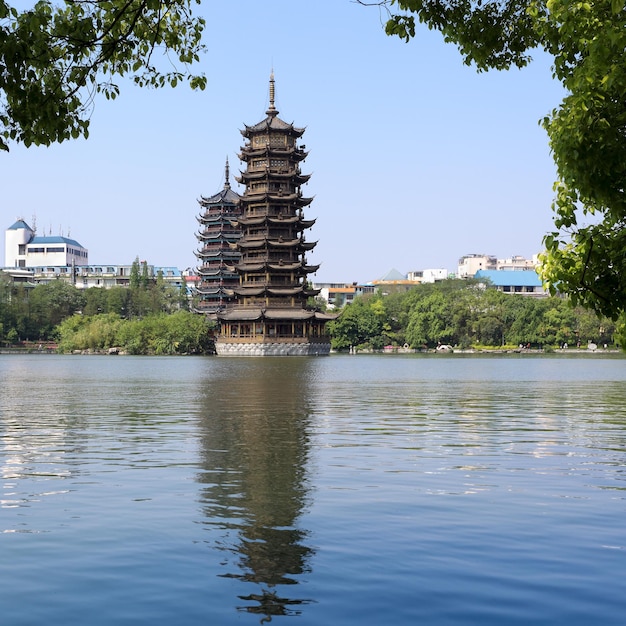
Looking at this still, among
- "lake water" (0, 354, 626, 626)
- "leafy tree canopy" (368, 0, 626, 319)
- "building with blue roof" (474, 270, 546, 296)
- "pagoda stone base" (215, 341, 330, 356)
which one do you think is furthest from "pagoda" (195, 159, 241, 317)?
"leafy tree canopy" (368, 0, 626, 319)

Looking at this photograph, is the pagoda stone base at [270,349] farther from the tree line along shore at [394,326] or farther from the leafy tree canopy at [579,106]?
the leafy tree canopy at [579,106]

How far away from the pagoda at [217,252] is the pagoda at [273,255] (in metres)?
12.7

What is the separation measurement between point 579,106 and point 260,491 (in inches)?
246

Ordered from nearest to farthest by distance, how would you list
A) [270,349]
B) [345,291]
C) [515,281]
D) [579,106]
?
[579,106] → [270,349] → [515,281] → [345,291]

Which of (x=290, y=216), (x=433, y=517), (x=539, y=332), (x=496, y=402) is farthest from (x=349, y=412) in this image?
(x=539, y=332)

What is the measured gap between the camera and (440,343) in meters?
106

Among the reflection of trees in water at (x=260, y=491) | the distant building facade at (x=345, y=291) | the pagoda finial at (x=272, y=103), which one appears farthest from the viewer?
the distant building facade at (x=345, y=291)

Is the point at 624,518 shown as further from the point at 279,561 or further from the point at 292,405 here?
the point at 292,405

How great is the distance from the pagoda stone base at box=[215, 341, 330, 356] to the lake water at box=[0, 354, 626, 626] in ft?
196

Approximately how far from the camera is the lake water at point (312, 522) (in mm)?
6625

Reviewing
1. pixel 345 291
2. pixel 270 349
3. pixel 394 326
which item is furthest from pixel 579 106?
pixel 345 291

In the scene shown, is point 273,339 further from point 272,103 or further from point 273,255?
point 272,103

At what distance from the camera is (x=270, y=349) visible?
3179 inches

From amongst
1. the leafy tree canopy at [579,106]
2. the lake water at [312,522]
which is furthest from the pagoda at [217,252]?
the leafy tree canopy at [579,106]
